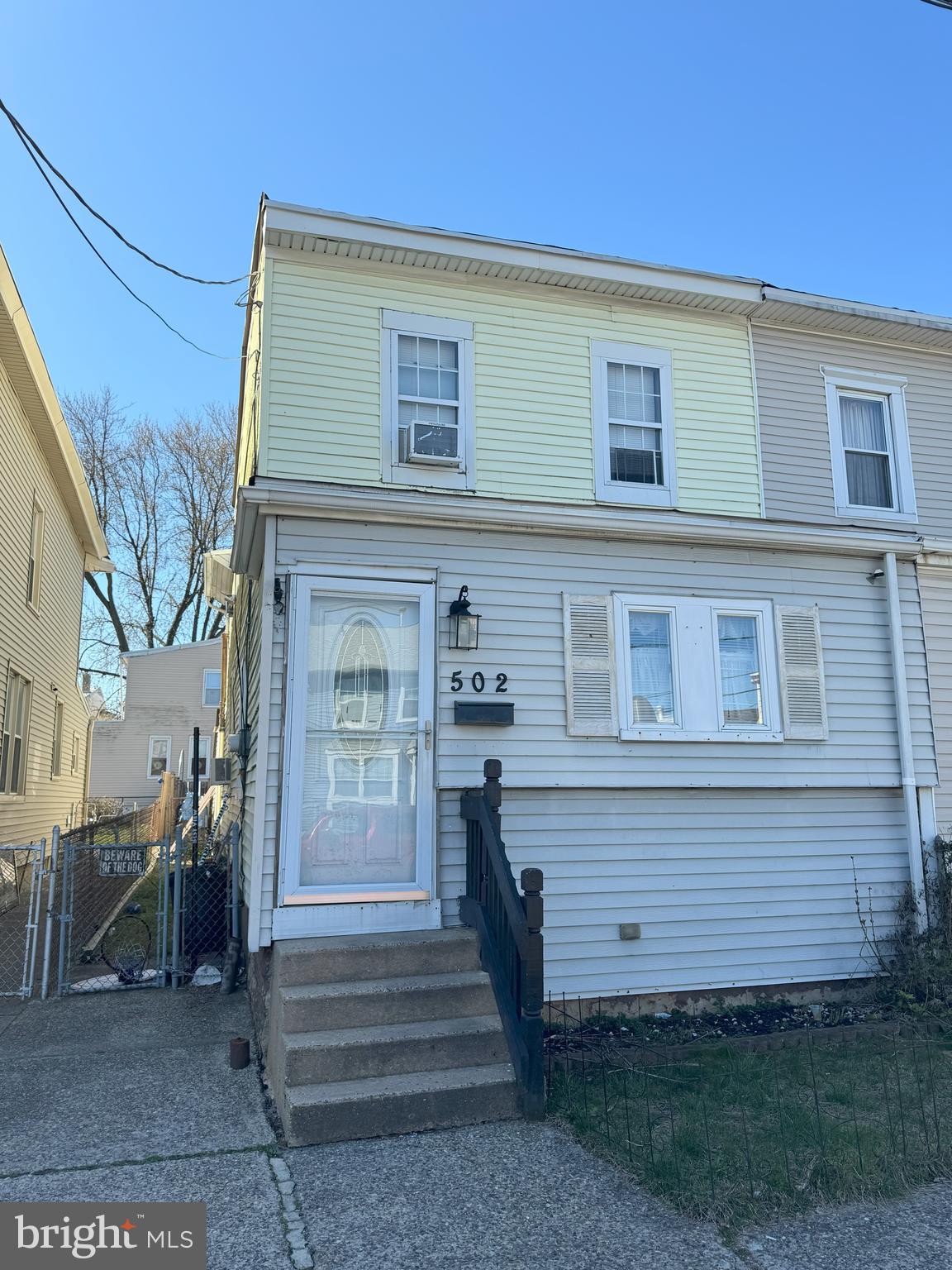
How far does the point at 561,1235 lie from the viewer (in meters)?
3.38

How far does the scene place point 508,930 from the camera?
4.88 metres

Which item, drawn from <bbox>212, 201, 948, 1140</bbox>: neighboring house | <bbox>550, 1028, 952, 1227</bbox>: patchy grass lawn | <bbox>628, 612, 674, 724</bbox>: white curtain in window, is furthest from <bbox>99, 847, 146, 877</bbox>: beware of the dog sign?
<bbox>628, 612, 674, 724</bbox>: white curtain in window

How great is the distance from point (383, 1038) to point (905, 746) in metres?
4.76

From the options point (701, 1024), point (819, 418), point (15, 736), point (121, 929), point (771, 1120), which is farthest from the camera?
point (15, 736)

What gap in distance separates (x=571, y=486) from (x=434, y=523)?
1282 mm

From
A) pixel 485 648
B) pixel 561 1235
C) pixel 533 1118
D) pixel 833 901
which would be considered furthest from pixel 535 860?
pixel 561 1235

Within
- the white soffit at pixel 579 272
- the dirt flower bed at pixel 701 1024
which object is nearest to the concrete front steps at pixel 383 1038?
the dirt flower bed at pixel 701 1024

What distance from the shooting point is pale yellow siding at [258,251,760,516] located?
655 cm

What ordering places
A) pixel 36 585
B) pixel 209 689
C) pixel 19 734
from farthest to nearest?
pixel 209 689 < pixel 36 585 < pixel 19 734

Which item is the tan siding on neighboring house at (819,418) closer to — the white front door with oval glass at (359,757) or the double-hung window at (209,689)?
the white front door with oval glass at (359,757)

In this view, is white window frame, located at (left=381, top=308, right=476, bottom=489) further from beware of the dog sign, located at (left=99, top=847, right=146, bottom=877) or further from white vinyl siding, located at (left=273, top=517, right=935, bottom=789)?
beware of the dog sign, located at (left=99, top=847, right=146, bottom=877)

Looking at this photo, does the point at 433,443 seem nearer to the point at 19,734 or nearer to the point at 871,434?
the point at 871,434

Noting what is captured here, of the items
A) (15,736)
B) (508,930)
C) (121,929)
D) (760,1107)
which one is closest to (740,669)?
(508,930)

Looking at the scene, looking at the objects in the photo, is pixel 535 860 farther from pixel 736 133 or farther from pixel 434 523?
pixel 736 133
